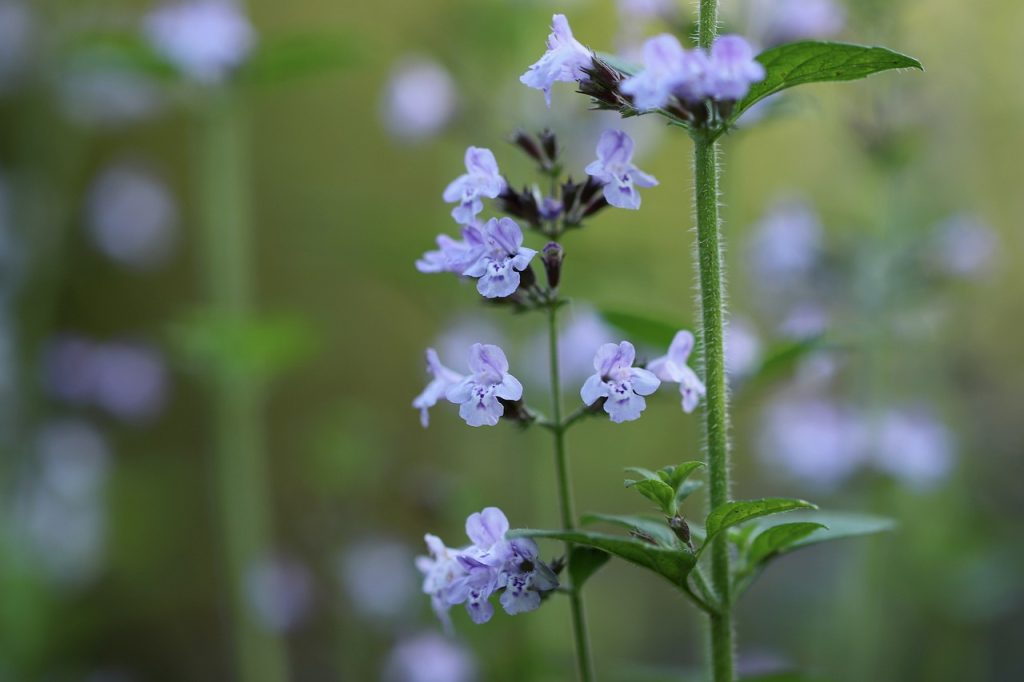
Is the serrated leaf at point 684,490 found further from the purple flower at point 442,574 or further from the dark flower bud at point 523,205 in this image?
the dark flower bud at point 523,205

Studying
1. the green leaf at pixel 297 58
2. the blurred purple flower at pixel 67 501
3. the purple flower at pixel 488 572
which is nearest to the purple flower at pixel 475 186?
the purple flower at pixel 488 572

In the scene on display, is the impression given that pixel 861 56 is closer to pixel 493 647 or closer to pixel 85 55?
pixel 493 647

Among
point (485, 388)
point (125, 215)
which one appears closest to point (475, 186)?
point (485, 388)

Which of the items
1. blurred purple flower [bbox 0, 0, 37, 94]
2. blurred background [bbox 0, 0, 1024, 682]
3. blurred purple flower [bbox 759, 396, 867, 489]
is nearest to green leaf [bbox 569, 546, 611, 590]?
blurred background [bbox 0, 0, 1024, 682]

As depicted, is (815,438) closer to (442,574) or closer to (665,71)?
(442,574)

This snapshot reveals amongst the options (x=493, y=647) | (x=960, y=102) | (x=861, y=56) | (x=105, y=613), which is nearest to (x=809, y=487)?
(x=493, y=647)
